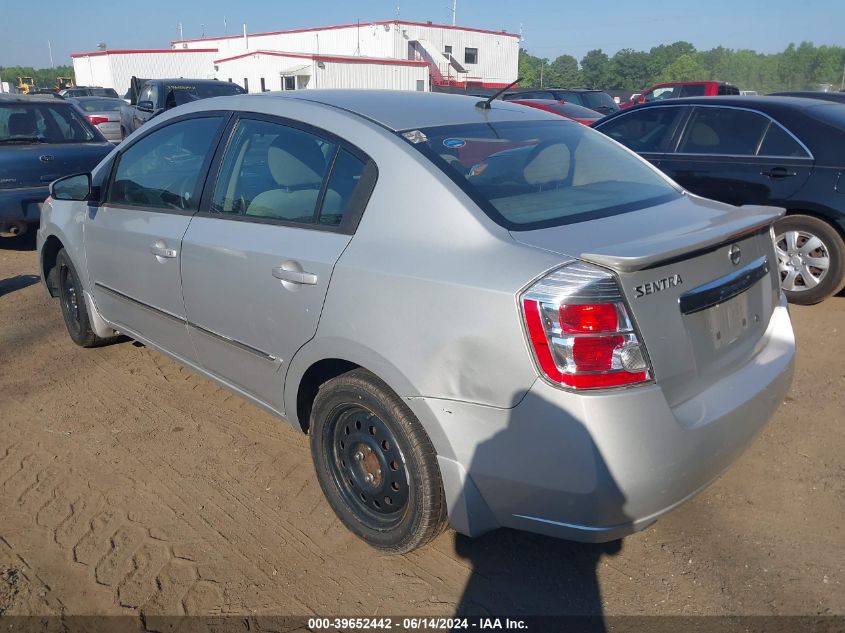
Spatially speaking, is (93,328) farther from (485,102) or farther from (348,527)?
(485,102)

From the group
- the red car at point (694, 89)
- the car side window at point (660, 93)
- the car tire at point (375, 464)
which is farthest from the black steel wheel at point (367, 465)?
the car side window at point (660, 93)

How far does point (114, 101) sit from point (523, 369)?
20017mm

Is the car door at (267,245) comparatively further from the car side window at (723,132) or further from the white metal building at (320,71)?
the white metal building at (320,71)

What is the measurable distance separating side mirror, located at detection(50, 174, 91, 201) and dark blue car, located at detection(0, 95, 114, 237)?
11.3 ft

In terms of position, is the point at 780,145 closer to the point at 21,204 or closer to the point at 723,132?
the point at 723,132

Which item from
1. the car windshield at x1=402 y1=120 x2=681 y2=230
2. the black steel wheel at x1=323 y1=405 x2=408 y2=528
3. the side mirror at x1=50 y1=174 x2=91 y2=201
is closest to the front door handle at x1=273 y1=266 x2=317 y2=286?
the black steel wheel at x1=323 y1=405 x2=408 y2=528

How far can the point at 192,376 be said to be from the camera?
4551 mm

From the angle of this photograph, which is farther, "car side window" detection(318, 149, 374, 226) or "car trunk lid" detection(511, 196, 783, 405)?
"car side window" detection(318, 149, 374, 226)

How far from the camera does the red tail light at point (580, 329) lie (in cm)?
211

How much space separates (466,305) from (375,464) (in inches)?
34.1

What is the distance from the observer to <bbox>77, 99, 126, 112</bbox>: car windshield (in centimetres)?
1819

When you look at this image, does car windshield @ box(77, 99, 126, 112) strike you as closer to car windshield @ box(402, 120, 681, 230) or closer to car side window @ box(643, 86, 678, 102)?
car side window @ box(643, 86, 678, 102)

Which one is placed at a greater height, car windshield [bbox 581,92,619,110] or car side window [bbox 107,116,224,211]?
car side window [bbox 107,116,224,211]

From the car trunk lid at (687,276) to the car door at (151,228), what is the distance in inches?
75.1
